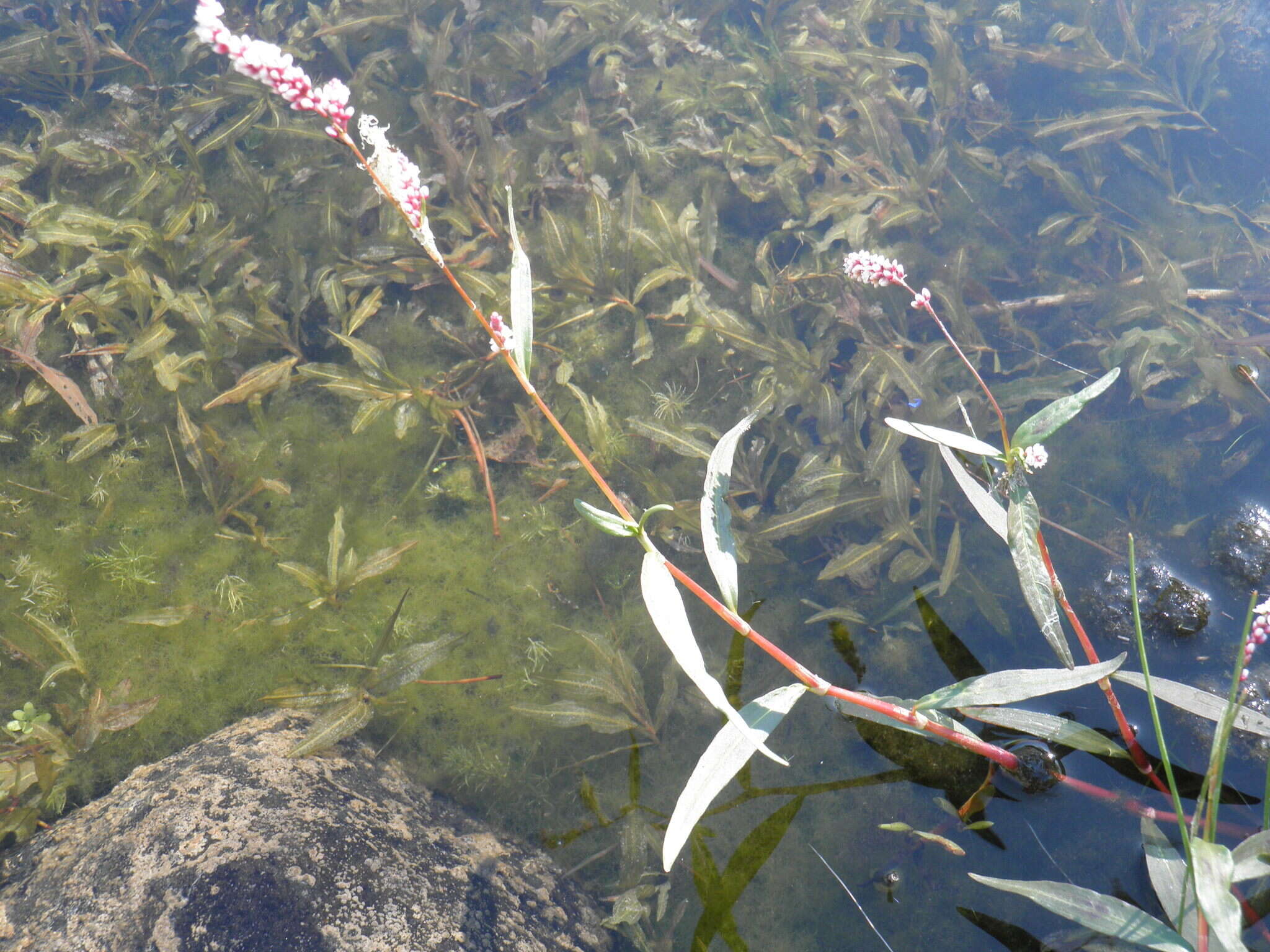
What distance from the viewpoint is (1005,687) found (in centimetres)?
168

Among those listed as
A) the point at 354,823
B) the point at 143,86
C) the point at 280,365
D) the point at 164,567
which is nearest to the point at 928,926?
the point at 354,823

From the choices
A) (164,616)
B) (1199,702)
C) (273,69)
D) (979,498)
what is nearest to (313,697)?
(164,616)

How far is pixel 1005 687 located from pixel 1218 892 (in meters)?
0.49

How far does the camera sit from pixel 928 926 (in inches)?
78.2

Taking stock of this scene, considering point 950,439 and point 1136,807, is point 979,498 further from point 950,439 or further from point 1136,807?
point 1136,807

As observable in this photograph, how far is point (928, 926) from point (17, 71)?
562 centimetres

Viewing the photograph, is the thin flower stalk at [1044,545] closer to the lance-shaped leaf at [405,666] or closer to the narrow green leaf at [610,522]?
the narrow green leaf at [610,522]

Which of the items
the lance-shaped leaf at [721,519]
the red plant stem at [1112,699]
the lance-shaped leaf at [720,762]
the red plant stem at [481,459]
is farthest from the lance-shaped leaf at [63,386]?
the red plant stem at [1112,699]

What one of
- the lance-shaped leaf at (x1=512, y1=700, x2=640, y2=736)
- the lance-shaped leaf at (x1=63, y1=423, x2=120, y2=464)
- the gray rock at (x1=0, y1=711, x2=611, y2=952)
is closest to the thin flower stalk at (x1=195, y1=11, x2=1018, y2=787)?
the lance-shaped leaf at (x1=512, y1=700, x2=640, y2=736)

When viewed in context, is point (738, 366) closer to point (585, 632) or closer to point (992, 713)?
point (585, 632)

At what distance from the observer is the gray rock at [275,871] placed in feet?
5.35

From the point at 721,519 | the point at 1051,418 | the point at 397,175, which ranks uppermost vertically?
the point at 397,175

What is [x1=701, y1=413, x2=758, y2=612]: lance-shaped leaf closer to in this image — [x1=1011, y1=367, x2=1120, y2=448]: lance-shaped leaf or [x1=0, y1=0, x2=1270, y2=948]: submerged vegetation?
[x1=0, y1=0, x2=1270, y2=948]: submerged vegetation

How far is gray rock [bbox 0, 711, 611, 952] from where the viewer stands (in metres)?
1.63
